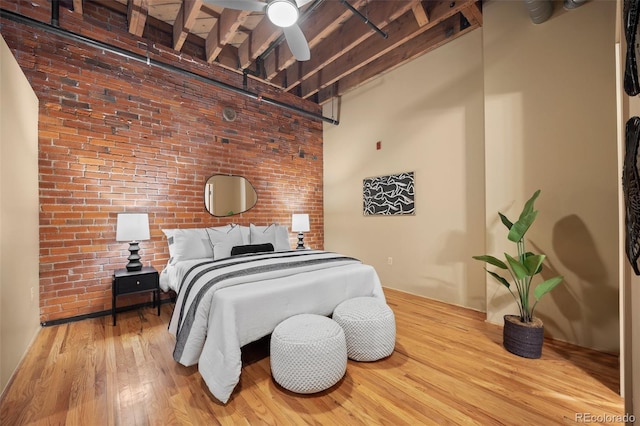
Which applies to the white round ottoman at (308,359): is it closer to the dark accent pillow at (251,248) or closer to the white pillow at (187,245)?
the dark accent pillow at (251,248)

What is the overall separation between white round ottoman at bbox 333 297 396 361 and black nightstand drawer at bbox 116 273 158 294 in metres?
2.20

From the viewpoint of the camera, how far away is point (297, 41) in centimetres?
252

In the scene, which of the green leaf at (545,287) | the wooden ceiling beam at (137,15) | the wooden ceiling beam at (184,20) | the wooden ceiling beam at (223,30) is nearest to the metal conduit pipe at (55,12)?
the wooden ceiling beam at (137,15)

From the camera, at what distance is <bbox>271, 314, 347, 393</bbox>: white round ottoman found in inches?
65.9

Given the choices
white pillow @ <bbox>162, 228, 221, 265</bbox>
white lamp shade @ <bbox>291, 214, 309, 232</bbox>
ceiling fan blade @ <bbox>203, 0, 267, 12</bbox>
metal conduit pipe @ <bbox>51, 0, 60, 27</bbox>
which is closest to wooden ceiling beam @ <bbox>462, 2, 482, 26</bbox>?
ceiling fan blade @ <bbox>203, 0, 267, 12</bbox>

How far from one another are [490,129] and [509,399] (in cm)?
245

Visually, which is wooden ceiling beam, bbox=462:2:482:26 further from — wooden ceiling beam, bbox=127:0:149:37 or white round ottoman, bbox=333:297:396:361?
wooden ceiling beam, bbox=127:0:149:37

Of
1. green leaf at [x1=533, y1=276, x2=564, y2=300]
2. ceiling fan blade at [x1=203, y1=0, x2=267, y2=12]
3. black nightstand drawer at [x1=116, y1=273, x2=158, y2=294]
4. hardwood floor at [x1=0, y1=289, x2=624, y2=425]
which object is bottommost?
hardwood floor at [x1=0, y1=289, x2=624, y2=425]

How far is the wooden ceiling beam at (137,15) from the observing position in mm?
2791

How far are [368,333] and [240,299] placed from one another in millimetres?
994

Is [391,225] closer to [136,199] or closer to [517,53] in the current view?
[517,53]

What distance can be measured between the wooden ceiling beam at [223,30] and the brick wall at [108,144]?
338 millimetres

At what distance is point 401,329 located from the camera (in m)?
2.71

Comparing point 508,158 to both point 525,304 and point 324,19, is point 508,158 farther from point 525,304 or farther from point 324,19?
point 324,19
